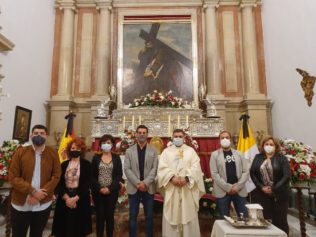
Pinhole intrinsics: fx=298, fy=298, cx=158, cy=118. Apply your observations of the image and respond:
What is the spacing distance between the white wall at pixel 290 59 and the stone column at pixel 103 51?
18.5ft

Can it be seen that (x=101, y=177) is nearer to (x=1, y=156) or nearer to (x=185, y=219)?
(x=185, y=219)

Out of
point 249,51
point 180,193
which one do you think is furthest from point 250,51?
point 180,193

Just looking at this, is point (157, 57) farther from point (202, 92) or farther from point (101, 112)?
point (101, 112)

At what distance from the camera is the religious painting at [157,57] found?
10.2m

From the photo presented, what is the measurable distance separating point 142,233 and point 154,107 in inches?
189

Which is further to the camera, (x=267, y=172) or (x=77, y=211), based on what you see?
(x=267, y=172)

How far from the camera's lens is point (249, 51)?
34.2 feet

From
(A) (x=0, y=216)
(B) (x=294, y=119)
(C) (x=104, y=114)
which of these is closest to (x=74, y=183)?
(A) (x=0, y=216)

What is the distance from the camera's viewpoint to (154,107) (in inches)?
367

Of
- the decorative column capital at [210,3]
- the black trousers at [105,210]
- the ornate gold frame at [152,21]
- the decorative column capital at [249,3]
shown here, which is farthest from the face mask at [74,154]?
the decorative column capital at [249,3]

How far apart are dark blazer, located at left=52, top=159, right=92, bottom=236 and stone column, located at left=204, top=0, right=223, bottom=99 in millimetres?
6978

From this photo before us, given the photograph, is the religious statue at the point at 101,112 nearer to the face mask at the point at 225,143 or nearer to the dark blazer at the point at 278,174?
the face mask at the point at 225,143

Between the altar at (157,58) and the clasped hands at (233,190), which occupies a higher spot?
the altar at (157,58)

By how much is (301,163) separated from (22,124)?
683 cm
